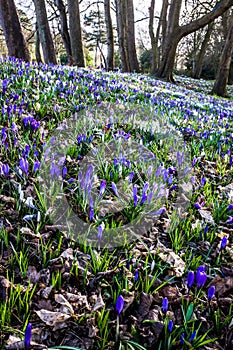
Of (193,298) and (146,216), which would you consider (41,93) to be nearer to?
(146,216)

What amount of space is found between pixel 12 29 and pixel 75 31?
3017mm

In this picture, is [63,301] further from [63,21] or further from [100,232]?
[63,21]

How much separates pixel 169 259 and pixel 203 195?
993mm

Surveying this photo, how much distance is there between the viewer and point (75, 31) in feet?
32.1

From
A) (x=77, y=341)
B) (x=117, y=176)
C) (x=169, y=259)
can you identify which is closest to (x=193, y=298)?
(x=169, y=259)

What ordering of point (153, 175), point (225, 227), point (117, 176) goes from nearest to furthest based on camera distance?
1. point (225, 227)
2. point (117, 176)
3. point (153, 175)

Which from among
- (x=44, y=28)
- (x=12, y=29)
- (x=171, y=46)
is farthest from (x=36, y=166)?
(x=171, y=46)

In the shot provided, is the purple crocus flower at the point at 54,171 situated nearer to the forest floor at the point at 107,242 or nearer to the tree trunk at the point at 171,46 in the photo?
the forest floor at the point at 107,242

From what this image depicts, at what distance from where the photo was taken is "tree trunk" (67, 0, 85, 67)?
31.1 feet

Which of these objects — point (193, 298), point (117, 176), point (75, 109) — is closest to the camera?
point (193, 298)

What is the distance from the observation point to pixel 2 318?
1.20m

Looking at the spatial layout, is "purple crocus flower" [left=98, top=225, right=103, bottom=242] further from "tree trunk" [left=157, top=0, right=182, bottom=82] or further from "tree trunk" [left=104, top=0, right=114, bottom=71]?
"tree trunk" [left=104, top=0, right=114, bottom=71]

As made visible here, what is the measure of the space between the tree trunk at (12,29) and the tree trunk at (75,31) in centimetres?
255

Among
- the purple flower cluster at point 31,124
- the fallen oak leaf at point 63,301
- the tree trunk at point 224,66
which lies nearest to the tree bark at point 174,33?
the tree trunk at point 224,66
